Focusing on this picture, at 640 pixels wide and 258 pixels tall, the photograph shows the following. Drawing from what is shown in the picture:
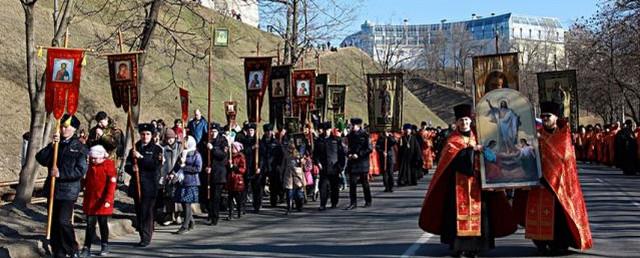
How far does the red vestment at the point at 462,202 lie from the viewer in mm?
11180

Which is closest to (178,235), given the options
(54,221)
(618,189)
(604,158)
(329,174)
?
(54,221)

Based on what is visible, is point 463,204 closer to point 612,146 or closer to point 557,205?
point 557,205

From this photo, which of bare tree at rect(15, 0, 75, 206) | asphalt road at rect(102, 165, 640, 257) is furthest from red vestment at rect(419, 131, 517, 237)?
bare tree at rect(15, 0, 75, 206)

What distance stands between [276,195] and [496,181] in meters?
9.61

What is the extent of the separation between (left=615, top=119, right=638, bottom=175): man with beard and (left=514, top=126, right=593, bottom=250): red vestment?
2259 cm

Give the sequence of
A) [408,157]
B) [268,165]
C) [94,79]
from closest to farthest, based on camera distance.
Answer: [268,165], [408,157], [94,79]

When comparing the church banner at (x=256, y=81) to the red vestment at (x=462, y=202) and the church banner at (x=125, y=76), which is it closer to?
the church banner at (x=125, y=76)

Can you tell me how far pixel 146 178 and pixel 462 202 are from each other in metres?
4.77

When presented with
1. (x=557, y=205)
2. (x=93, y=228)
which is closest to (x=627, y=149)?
(x=557, y=205)

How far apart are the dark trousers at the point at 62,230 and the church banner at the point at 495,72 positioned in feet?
18.3

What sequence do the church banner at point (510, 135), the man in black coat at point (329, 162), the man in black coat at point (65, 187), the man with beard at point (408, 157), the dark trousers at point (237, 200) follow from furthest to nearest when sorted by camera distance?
the man with beard at point (408, 157) → the man in black coat at point (329, 162) → the dark trousers at point (237, 200) → the man in black coat at point (65, 187) → the church banner at point (510, 135)

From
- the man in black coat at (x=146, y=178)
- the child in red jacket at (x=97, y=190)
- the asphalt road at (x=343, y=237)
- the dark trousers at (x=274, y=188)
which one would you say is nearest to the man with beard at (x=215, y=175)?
the asphalt road at (x=343, y=237)

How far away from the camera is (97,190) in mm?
12312

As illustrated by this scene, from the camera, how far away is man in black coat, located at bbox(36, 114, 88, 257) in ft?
38.5
